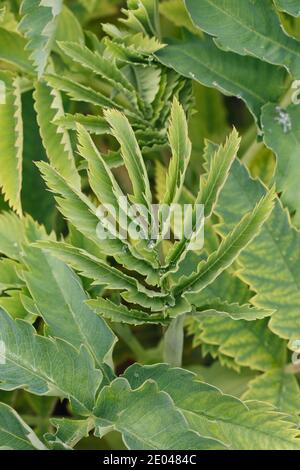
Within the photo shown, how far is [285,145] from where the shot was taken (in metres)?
0.83

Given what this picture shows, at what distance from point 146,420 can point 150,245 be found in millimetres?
159

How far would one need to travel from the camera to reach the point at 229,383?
36.9 inches

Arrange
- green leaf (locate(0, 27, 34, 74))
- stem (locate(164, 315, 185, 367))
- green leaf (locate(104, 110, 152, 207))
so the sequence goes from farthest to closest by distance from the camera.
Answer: green leaf (locate(0, 27, 34, 74)) < stem (locate(164, 315, 185, 367)) < green leaf (locate(104, 110, 152, 207))

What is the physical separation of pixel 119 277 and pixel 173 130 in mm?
145

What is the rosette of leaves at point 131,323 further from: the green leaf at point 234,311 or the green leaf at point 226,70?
the green leaf at point 226,70

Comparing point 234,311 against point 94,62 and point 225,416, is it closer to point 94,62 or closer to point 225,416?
point 225,416

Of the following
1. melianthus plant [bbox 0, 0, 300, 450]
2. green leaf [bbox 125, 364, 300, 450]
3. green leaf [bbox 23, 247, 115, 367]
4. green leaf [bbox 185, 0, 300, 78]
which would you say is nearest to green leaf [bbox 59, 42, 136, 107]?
melianthus plant [bbox 0, 0, 300, 450]

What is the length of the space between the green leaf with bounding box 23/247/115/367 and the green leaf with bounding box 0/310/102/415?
44mm

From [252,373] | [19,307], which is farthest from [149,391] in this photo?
Result: [252,373]

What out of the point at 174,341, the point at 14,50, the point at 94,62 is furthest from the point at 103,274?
the point at 14,50

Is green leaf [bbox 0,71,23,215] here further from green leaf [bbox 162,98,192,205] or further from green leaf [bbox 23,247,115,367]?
green leaf [bbox 162,98,192,205]

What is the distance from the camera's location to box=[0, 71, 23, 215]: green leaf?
81cm

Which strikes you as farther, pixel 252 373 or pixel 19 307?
pixel 252 373
